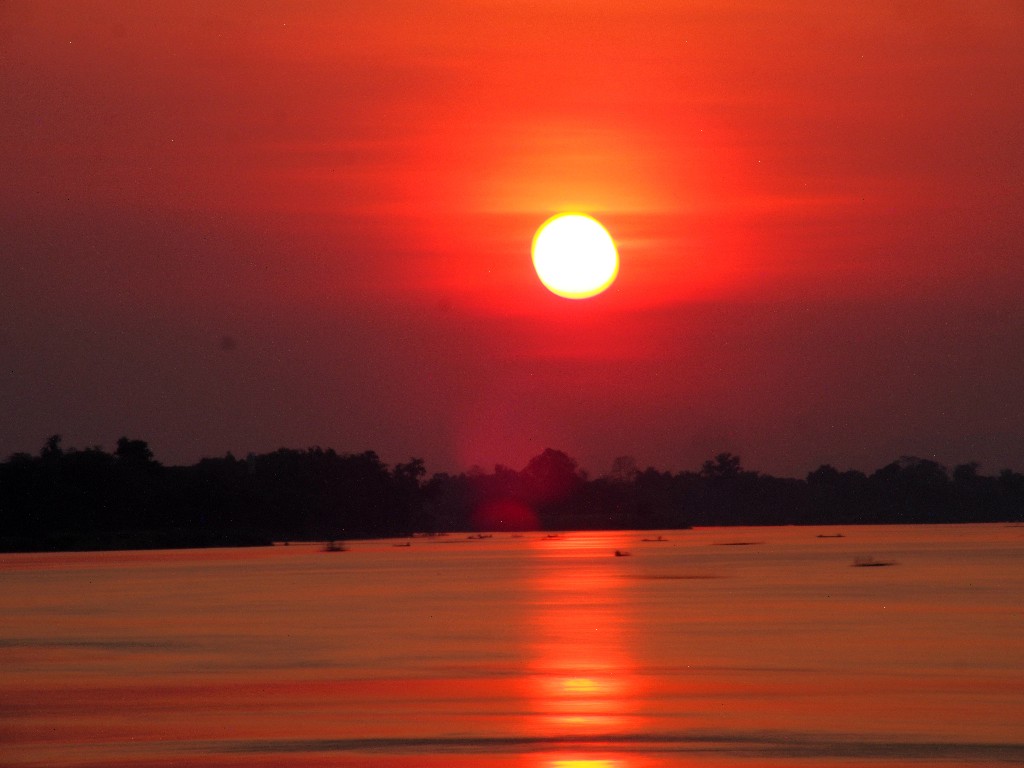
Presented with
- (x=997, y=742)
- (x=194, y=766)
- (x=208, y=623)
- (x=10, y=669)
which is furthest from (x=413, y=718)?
(x=208, y=623)

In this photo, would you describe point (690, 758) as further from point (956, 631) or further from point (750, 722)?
point (956, 631)

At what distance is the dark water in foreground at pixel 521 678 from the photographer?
28.6 meters

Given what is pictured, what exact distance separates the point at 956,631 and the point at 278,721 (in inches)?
1086

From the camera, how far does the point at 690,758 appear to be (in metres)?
27.3

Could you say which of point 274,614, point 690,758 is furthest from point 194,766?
point 274,614

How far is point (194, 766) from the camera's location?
27000 mm

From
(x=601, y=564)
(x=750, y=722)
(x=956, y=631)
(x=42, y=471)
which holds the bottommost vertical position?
(x=750, y=722)

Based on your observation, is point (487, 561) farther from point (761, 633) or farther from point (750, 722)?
point (750, 722)

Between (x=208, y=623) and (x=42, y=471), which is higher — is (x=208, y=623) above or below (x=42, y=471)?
below

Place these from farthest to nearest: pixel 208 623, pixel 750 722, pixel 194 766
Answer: pixel 208 623, pixel 750 722, pixel 194 766

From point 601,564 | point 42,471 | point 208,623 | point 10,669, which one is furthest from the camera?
point 42,471

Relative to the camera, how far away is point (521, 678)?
3994 centimetres

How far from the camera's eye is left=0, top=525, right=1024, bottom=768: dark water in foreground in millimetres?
28594

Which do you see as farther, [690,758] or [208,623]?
[208,623]
